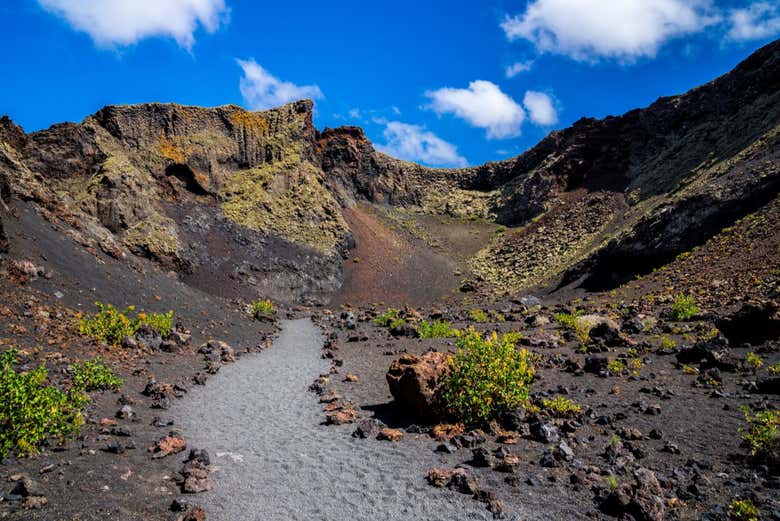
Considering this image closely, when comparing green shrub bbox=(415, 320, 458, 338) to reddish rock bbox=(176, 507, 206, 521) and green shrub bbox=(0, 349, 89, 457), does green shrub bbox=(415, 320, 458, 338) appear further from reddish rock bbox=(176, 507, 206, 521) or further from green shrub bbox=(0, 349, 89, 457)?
reddish rock bbox=(176, 507, 206, 521)

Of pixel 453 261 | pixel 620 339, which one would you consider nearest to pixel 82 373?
pixel 620 339

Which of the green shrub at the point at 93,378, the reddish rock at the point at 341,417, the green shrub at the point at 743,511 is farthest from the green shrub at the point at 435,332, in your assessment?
the green shrub at the point at 743,511

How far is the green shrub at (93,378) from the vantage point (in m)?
8.55

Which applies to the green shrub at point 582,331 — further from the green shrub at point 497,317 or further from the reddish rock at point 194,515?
the reddish rock at point 194,515

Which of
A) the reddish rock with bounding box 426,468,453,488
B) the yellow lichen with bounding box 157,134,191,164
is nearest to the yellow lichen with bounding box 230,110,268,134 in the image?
the yellow lichen with bounding box 157,134,191,164

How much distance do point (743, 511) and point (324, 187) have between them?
1783 inches

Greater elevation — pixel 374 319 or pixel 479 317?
pixel 479 317

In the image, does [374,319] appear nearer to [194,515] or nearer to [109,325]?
[109,325]

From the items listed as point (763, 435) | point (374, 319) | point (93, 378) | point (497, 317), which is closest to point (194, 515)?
point (93, 378)

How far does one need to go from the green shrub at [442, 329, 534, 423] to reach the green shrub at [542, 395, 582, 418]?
0.58m

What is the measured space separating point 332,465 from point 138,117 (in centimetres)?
4002

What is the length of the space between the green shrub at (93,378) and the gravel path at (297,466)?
1538 mm

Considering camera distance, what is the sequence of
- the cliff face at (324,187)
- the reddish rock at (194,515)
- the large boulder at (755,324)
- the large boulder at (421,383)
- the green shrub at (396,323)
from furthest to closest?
1. the cliff face at (324,187)
2. the green shrub at (396,323)
3. the large boulder at (755,324)
4. the large boulder at (421,383)
5. the reddish rock at (194,515)

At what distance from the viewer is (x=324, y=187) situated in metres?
46.9
